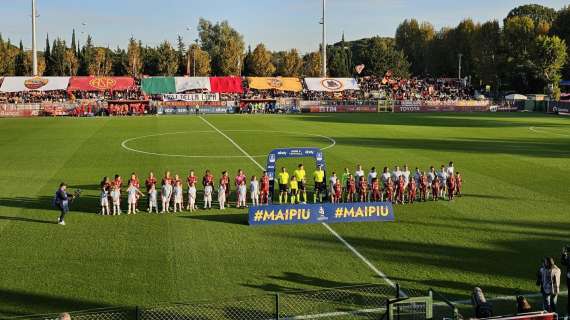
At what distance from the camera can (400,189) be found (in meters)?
22.3

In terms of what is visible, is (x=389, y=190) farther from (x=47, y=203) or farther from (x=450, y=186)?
(x=47, y=203)

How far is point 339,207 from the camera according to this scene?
19328mm

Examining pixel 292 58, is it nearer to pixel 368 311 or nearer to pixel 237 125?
pixel 237 125

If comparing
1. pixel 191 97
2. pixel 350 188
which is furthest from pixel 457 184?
pixel 191 97

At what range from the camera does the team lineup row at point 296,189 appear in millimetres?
20719

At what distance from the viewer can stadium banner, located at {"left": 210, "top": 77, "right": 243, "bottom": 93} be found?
8062cm

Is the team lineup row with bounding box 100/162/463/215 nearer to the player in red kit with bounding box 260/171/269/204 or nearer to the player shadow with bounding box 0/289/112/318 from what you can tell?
the player in red kit with bounding box 260/171/269/204

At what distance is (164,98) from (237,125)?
23.8 meters

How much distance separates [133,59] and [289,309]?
307 feet

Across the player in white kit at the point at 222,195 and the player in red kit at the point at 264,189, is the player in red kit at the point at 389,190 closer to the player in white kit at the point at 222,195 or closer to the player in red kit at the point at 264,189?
the player in red kit at the point at 264,189

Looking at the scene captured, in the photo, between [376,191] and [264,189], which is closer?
[264,189]

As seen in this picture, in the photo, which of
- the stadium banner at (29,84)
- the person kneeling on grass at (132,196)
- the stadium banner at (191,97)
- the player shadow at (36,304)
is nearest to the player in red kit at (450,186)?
the person kneeling on grass at (132,196)

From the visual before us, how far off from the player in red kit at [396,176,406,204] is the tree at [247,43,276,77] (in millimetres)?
87023

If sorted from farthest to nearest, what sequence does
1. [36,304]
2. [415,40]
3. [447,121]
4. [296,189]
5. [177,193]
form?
[415,40], [447,121], [296,189], [177,193], [36,304]
